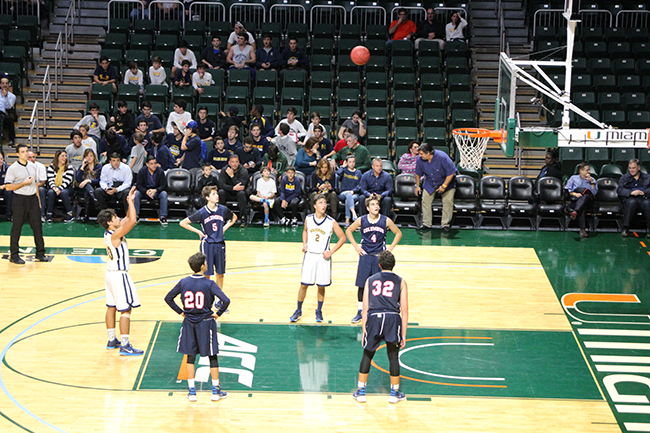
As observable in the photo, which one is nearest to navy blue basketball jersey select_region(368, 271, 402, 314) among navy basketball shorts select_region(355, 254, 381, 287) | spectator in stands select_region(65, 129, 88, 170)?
navy basketball shorts select_region(355, 254, 381, 287)

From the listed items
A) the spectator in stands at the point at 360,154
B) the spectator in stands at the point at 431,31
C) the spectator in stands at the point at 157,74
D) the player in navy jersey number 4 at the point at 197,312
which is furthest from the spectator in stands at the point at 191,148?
the player in navy jersey number 4 at the point at 197,312

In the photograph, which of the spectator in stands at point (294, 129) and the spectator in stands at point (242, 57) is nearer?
the spectator in stands at point (294, 129)

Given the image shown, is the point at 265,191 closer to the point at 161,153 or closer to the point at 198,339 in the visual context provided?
the point at 161,153

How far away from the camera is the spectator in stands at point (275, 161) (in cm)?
1631

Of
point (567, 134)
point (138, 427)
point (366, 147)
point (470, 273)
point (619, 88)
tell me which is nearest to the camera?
point (138, 427)

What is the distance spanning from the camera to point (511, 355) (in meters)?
10.1

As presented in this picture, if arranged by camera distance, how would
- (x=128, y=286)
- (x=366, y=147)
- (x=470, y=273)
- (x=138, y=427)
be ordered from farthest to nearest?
(x=366, y=147) < (x=470, y=273) < (x=128, y=286) < (x=138, y=427)

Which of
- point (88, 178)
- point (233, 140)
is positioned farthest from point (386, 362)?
point (88, 178)

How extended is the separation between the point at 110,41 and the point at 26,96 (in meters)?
2.55

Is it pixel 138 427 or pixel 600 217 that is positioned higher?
pixel 600 217

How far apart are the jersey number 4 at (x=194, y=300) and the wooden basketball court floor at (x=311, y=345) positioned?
3.68 feet

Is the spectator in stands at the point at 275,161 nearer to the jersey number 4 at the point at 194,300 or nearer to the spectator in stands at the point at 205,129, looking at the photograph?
the spectator in stands at the point at 205,129

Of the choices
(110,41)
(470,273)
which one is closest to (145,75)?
(110,41)

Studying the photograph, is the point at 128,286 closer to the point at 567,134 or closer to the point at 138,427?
the point at 138,427
